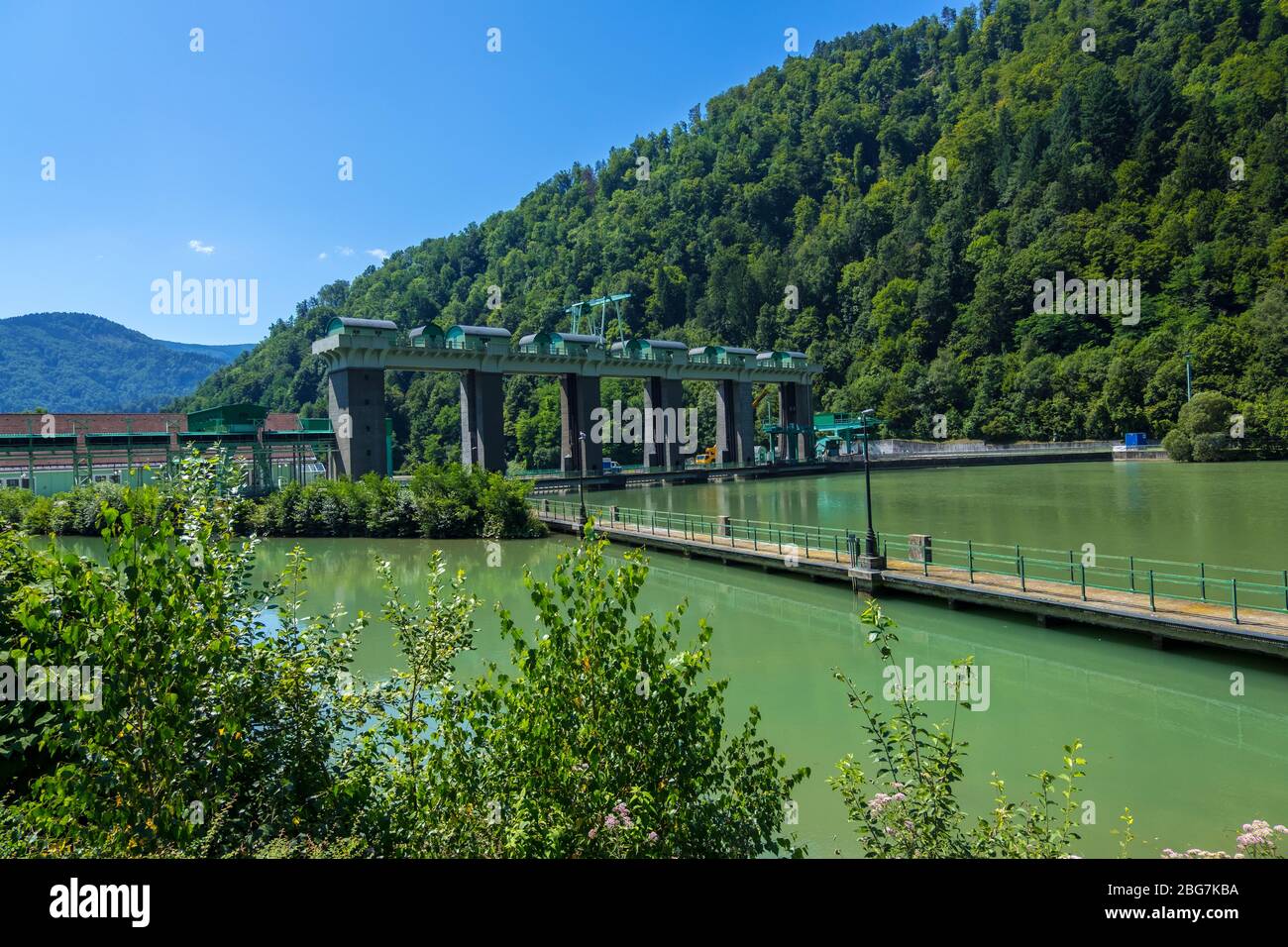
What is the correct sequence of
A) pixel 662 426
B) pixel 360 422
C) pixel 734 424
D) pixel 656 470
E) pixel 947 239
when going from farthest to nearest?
pixel 947 239 < pixel 734 424 < pixel 662 426 < pixel 656 470 < pixel 360 422

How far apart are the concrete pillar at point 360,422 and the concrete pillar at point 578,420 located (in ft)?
62.5

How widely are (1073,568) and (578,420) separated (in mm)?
54178

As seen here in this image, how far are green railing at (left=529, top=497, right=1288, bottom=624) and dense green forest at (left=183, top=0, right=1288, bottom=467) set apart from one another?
5760cm

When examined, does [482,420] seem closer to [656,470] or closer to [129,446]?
[656,470]

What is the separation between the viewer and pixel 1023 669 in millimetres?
15195

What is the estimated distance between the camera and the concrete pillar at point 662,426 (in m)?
75.8

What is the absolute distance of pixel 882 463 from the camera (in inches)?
3287

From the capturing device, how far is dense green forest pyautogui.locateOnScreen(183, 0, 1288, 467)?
8500cm

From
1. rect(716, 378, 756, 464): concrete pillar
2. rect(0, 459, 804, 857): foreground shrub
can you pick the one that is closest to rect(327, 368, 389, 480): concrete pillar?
rect(716, 378, 756, 464): concrete pillar

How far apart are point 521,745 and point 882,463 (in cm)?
8272

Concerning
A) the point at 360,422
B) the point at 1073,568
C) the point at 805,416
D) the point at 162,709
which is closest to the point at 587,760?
the point at 162,709

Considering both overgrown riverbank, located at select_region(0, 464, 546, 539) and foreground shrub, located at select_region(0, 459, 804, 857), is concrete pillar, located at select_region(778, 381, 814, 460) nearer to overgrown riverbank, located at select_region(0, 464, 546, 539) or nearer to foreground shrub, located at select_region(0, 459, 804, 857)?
overgrown riverbank, located at select_region(0, 464, 546, 539)
